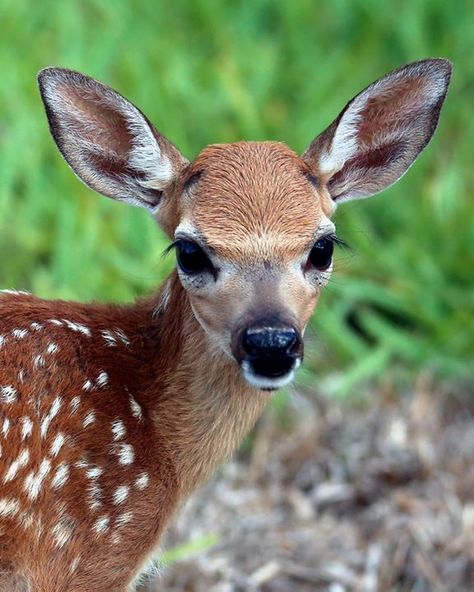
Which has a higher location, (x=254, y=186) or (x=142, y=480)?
(x=254, y=186)

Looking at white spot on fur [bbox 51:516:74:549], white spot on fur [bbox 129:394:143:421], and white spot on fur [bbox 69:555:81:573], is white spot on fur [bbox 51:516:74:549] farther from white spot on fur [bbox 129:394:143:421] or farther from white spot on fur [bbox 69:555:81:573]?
white spot on fur [bbox 129:394:143:421]

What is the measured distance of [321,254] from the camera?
12.6 feet

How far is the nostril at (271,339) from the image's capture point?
11.5 ft

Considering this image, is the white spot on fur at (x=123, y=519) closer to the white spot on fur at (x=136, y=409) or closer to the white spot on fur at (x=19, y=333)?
the white spot on fur at (x=136, y=409)

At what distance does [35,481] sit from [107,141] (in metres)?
1.17

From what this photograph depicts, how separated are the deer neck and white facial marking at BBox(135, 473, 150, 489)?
0.13 metres

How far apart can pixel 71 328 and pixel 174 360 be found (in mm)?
345

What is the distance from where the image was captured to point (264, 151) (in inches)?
157

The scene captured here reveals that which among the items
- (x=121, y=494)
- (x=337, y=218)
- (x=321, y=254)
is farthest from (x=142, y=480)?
(x=337, y=218)

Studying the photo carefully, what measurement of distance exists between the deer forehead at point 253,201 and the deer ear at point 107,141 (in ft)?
0.53

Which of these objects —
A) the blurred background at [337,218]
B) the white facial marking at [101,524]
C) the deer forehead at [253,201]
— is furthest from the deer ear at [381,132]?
the white facial marking at [101,524]

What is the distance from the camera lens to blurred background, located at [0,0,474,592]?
5516 millimetres

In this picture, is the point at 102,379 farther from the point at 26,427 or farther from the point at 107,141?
the point at 107,141

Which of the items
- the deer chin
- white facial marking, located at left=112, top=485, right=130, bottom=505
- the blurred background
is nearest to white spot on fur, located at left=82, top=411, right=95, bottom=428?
white facial marking, located at left=112, top=485, right=130, bottom=505
